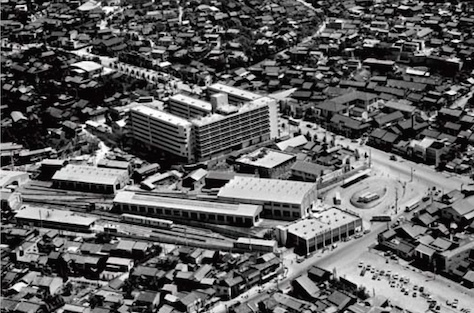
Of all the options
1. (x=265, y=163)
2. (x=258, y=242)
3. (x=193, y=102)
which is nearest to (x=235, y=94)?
(x=193, y=102)

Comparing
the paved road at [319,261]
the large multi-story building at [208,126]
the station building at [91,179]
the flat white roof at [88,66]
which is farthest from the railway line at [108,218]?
the flat white roof at [88,66]

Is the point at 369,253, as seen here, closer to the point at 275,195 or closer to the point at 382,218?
the point at 382,218

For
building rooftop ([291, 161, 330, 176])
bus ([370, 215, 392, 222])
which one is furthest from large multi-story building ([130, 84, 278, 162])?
bus ([370, 215, 392, 222])

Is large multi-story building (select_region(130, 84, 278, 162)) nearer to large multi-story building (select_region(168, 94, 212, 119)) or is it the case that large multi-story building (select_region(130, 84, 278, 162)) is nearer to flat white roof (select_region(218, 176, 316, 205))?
large multi-story building (select_region(168, 94, 212, 119))

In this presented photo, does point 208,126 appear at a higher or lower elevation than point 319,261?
higher

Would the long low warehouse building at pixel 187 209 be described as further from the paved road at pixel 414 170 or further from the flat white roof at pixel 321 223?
the paved road at pixel 414 170

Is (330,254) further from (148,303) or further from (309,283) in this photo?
(148,303)
